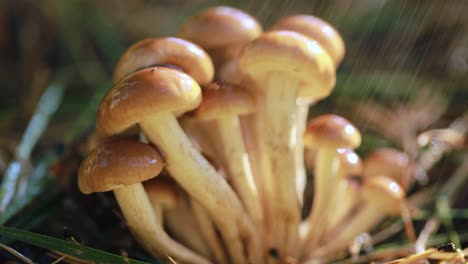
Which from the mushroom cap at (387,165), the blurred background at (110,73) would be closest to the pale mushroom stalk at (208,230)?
the blurred background at (110,73)

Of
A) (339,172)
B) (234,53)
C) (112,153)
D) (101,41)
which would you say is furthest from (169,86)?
(101,41)

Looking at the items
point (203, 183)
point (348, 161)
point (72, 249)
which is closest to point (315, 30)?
point (348, 161)

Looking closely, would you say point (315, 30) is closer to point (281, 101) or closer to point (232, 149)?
point (281, 101)

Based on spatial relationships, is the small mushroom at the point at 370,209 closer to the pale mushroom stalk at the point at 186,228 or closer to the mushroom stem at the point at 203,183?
the mushroom stem at the point at 203,183

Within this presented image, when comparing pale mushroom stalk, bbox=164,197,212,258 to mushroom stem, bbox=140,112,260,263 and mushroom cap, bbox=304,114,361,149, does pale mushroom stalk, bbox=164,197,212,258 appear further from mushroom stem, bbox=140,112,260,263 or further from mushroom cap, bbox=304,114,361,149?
mushroom cap, bbox=304,114,361,149

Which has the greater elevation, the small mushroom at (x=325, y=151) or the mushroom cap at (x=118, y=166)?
the mushroom cap at (x=118, y=166)
